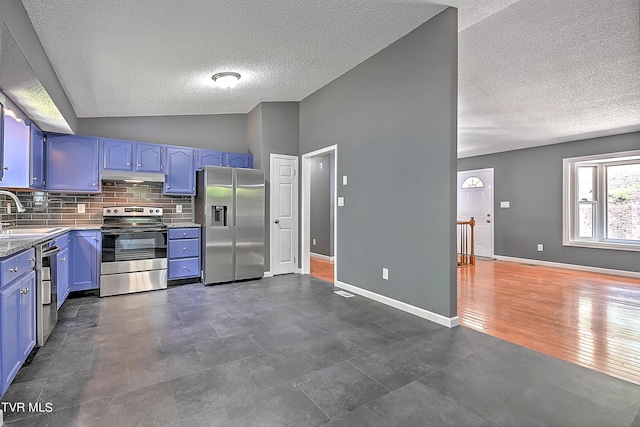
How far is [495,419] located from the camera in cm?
159

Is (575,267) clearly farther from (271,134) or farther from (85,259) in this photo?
(85,259)

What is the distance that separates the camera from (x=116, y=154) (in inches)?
165

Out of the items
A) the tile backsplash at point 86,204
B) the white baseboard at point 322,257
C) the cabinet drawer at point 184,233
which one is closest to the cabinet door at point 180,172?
the tile backsplash at point 86,204

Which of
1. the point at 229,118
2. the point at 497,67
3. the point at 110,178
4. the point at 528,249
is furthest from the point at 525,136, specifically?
the point at 110,178

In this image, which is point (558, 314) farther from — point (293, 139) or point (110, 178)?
point (110, 178)

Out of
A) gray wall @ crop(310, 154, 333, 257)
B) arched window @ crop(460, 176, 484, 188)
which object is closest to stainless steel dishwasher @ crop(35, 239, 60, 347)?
gray wall @ crop(310, 154, 333, 257)

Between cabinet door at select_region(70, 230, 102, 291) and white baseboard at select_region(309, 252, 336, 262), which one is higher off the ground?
cabinet door at select_region(70, 230, 102, 291)

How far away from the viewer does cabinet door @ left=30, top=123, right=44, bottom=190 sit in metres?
3.37

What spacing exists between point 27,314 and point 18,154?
1.99 m

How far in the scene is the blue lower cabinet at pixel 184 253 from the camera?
4.31m

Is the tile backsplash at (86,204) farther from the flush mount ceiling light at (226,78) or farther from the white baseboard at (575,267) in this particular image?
the white baseboard at (575,267)

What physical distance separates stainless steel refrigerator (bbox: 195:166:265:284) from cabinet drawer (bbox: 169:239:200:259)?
0.37ft

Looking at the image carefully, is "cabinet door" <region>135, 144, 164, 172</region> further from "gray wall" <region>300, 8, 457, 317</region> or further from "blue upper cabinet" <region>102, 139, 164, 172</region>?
"gray wall" <region>300, 8, 457, 317</region>

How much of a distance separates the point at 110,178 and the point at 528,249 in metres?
7.71
